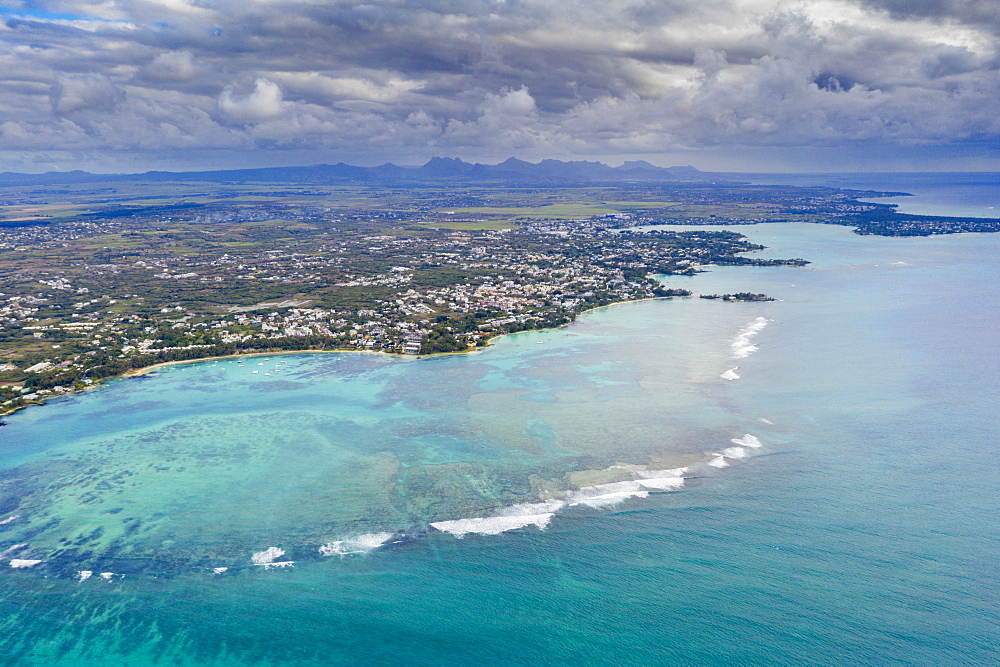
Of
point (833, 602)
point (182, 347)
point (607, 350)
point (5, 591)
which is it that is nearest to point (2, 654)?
point (5, 591)

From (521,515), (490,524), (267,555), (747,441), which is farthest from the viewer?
(747,441)

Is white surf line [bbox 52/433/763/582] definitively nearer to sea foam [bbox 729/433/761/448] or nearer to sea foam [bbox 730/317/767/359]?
sea foam [bbox 729/433/761/448]

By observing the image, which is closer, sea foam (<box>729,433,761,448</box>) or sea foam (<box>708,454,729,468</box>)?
sea foam (<box>708,454,729,468</box>)

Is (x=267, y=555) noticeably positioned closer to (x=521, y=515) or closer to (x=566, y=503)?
(x=521, y=515)

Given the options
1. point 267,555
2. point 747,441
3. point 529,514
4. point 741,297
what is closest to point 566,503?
point 529,514

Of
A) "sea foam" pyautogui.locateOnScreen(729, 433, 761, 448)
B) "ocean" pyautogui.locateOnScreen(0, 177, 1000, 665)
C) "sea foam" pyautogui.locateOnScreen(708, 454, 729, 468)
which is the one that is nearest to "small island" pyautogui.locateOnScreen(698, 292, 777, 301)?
"ocean" pyautogui.locateOnScreen(0, 177, 1000, 665)

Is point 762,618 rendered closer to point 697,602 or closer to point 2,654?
point 697,602

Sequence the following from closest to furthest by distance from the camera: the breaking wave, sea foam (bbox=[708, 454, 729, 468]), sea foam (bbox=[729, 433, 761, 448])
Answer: the breaking wave, sea foam (bbox=[708, 454, 729, 468]), sea foam (bbox=[729, 433, 761, 448])

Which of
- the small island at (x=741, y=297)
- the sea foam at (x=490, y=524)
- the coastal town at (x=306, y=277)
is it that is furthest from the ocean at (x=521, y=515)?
the small island at (x=741, y=297)

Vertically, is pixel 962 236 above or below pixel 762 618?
above
